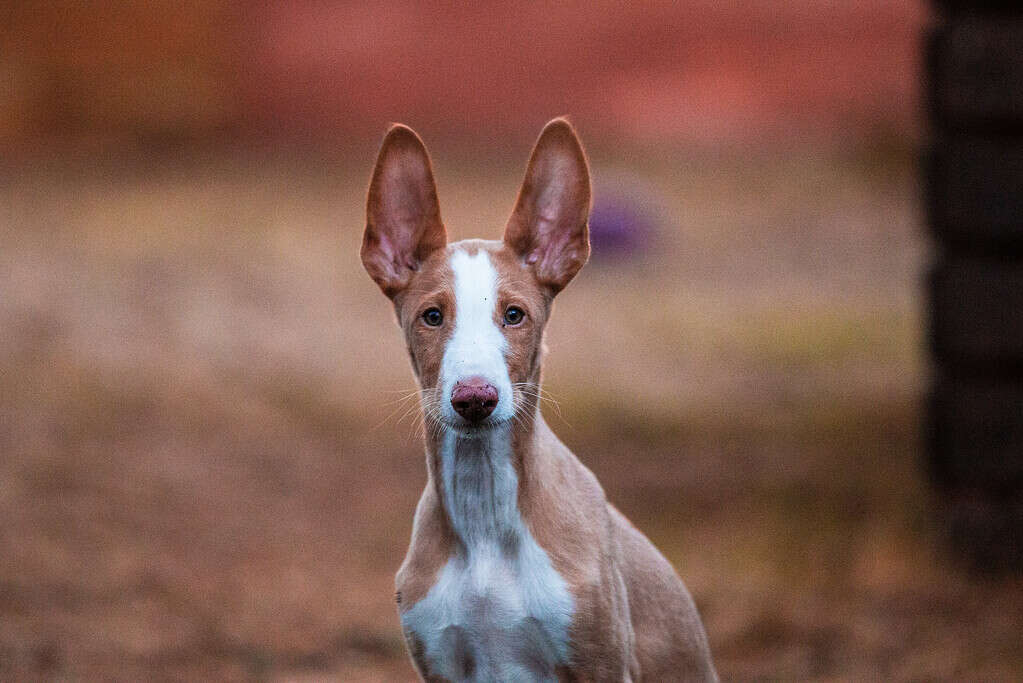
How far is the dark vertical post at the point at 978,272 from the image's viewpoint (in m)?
6.49

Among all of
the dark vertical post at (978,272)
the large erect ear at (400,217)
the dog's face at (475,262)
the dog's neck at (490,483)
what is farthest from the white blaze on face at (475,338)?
the dark vertical post at (978,272)

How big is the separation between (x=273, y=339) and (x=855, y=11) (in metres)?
6.71

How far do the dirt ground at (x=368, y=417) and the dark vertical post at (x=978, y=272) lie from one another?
13.8 inches

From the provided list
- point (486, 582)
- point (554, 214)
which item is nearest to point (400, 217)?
point (554, 214)

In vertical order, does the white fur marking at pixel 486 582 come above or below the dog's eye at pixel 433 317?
below

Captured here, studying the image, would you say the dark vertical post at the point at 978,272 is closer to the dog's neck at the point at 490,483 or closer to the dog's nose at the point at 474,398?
the dog's neck at the point at 490,483

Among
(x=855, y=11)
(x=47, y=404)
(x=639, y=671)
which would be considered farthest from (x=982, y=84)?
(x=855, y=11)

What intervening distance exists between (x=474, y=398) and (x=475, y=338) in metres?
0.22

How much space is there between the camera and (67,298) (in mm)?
11008

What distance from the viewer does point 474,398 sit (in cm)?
343

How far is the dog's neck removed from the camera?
3.82 metres

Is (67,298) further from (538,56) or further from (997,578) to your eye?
(997,578)

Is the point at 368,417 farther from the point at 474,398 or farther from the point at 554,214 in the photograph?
the point at 474,398

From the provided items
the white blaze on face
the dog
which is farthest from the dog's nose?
the dog
